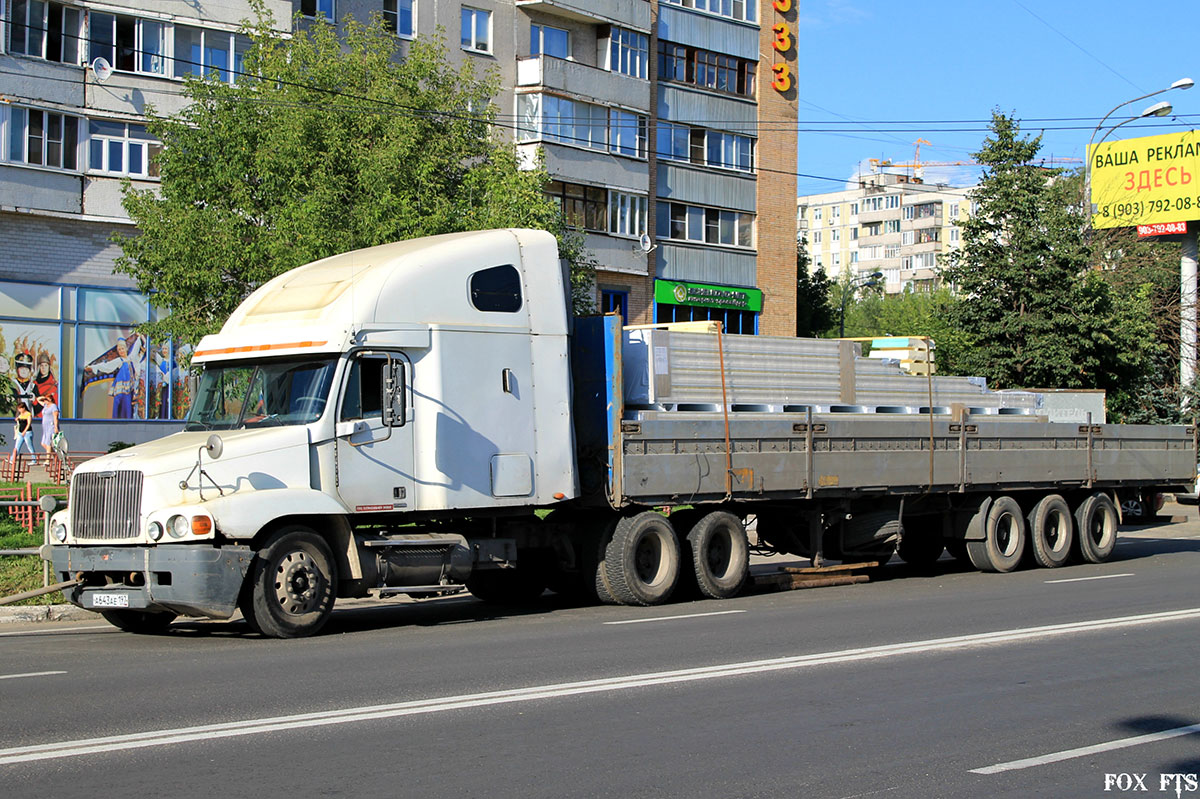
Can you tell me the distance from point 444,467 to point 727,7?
129ft

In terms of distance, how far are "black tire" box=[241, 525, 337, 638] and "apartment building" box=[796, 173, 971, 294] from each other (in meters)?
124

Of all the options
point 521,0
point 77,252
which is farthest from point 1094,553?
point 521,0

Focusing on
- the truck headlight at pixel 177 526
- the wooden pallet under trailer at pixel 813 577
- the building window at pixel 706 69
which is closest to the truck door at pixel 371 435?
the truck headlight at pixel 177 526

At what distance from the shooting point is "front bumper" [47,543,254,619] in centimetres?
1120

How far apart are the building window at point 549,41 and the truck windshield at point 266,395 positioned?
3133cm

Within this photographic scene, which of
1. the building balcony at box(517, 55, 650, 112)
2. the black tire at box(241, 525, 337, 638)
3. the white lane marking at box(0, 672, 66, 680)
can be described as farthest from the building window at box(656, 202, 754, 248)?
the white lane marking at box(0, 672, 66, 680)

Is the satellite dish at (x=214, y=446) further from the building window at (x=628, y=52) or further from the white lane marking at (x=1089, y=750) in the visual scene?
the building window at (x=628, y=52)

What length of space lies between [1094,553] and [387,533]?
473 inches

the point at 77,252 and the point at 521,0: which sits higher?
the point at 521,0

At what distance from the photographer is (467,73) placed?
87.6 ft

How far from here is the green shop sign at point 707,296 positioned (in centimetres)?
4553

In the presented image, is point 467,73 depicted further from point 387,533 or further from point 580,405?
point 387,533

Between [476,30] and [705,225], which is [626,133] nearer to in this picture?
[705,225]

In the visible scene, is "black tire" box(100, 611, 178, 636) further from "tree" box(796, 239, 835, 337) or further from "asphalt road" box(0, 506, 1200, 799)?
"tree" box(796, 239, 835, 337)
